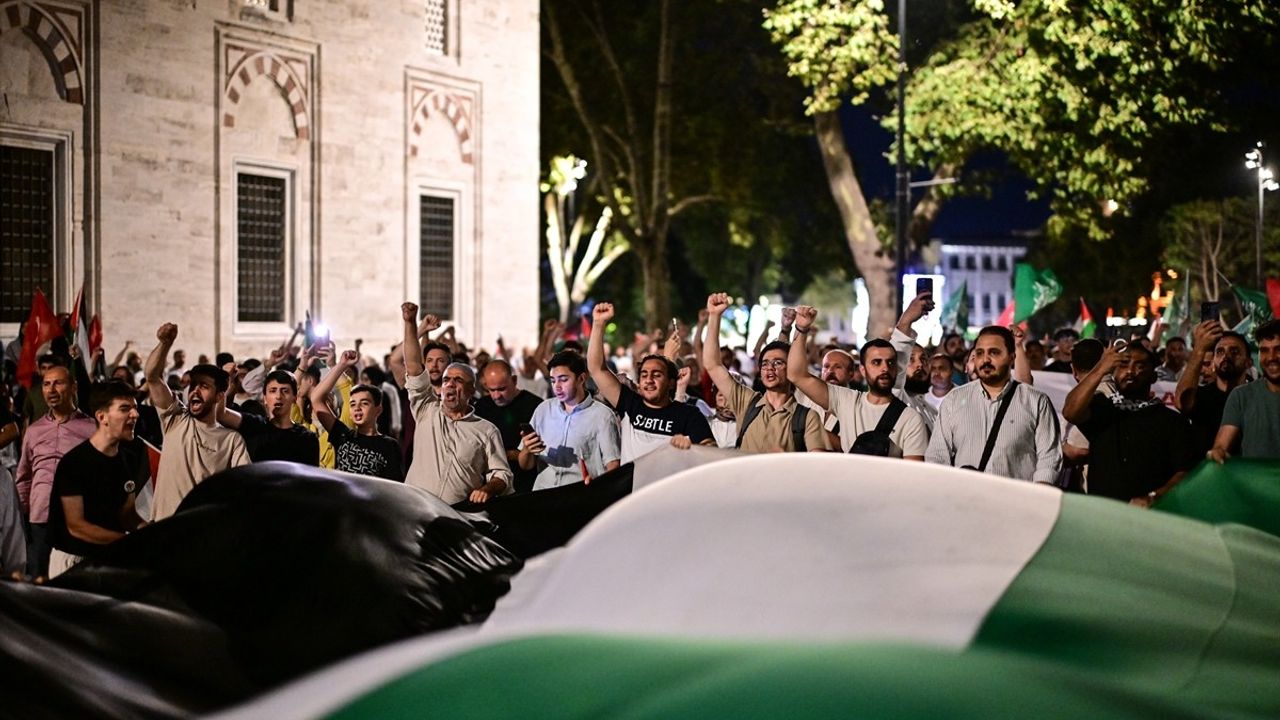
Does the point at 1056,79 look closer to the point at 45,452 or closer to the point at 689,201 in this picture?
the point at 689,201

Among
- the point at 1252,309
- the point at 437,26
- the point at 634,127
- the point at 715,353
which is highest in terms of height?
the point at 437,26

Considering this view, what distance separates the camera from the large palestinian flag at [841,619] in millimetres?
2006

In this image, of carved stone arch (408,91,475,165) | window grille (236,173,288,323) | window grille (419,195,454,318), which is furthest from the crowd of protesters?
window grille (419,195,454,318)

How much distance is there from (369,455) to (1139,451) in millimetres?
4387

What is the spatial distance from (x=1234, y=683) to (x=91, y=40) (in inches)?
916

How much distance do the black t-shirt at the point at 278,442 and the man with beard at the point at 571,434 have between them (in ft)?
4.19

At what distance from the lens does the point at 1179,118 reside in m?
25.1

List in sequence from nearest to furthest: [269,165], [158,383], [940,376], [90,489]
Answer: [90,489], [158,383], [940,376], [269,165]

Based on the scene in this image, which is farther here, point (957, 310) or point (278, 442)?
point (957, 310)

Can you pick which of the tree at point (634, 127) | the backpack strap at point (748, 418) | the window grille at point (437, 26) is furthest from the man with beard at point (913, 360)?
the tree at point (634, 127)

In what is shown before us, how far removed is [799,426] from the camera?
8.84 metres

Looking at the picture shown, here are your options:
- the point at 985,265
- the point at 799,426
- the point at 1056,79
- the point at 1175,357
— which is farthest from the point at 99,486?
the point at 985,265

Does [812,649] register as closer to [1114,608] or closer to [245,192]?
[1114,608]

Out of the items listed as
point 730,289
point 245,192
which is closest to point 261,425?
point 245,192
